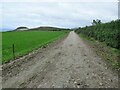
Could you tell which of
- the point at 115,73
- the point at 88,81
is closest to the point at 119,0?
the point at 115,73

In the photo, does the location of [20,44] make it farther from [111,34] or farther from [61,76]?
[61,76]

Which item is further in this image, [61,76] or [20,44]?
[20,44]

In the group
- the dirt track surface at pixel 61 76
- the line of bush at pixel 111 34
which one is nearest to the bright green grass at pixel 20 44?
the dirt track surface at pixel 61 76

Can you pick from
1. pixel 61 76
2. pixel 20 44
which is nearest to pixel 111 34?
pixel 20 44

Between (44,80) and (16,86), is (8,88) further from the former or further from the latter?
(44,80)

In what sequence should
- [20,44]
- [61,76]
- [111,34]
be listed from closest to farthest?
[61,76]
[111,34]
[20,44]

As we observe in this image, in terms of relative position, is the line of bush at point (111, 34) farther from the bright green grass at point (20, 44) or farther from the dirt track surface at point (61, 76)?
the dirt track surface at point (61, 76)

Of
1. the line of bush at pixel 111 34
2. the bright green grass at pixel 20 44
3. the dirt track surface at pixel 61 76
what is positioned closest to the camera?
the dirt track surface at pixel 61 76

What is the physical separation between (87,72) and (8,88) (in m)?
3.98

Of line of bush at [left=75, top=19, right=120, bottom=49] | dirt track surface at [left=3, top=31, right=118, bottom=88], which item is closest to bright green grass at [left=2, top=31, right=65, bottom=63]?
dirt track surface at [left=3, top=31, right=118, bottom=88]

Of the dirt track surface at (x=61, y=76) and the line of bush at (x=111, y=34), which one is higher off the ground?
the line of bush at (x=111, y=34)

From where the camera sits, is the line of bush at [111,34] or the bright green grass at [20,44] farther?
the line of bush at [111,34]

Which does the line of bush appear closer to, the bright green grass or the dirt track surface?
the bright green grass

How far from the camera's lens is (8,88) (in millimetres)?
10312
